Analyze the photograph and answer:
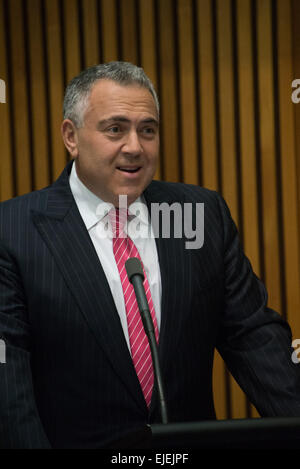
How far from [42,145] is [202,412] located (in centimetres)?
160

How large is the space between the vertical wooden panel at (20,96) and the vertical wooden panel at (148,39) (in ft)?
1.86

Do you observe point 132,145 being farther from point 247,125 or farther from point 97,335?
point 247,125

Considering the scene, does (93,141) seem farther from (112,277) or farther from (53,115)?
(53,115)

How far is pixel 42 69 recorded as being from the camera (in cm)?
267

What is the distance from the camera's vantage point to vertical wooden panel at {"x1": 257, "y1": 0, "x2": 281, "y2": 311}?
8.76 ft

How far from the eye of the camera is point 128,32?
2.68 m

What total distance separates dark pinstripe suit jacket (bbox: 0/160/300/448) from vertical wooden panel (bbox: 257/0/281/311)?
1163mm

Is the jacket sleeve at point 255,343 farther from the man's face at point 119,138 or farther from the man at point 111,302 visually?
the man's face at point 119,138

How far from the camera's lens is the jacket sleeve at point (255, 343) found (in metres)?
1.43

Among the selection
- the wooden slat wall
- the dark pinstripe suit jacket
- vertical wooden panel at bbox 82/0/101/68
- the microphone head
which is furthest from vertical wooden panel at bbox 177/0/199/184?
the microphone head

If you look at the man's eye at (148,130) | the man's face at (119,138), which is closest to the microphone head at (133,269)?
the man's face at (119,138)

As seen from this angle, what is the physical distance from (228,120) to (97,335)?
5.25 ft

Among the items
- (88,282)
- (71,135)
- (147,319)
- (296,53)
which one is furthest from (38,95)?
(147,319)

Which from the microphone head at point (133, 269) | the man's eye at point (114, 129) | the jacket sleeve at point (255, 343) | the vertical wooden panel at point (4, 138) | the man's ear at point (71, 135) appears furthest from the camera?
the vertical wooden panel at point (4, 138)
